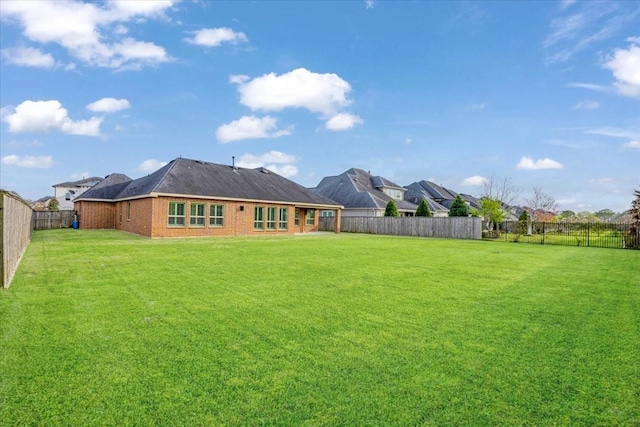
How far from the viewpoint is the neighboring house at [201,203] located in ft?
65.0

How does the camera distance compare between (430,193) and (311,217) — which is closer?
(311,217)

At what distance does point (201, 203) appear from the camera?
21062 millimetres

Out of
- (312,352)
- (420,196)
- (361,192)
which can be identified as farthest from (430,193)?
(312,352)

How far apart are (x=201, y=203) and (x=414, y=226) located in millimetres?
16675

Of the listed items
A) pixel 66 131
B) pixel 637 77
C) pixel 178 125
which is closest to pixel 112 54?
pixel 178 125

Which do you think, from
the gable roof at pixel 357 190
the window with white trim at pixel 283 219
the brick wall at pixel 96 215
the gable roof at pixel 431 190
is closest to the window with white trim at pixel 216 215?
the window with white trim at pixel 283 219

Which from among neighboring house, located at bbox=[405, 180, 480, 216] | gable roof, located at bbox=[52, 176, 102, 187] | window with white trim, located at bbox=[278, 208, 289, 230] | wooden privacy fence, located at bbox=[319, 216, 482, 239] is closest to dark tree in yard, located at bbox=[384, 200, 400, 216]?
wooden privacy fence, located at bbox=[319, 216, 482, 239]

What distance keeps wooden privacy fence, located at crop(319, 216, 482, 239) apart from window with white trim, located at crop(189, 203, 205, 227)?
529 inches

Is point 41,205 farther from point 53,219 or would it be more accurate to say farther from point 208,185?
point 208,185

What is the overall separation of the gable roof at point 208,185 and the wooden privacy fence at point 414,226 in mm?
3336

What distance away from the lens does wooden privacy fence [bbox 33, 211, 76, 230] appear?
26.5 meters

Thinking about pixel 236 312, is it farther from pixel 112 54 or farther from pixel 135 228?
pixel 135 228

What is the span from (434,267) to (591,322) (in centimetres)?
515

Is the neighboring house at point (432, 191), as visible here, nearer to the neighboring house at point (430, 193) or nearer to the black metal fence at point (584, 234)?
the neighboring house at point (430, 193)
